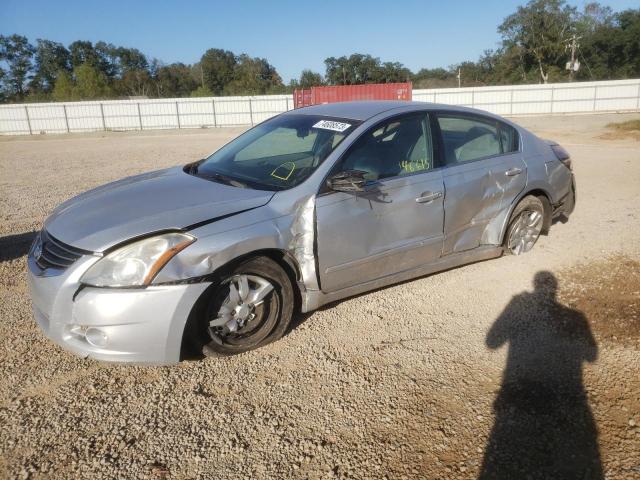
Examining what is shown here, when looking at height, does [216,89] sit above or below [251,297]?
above

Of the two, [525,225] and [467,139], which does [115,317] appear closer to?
[467,139]

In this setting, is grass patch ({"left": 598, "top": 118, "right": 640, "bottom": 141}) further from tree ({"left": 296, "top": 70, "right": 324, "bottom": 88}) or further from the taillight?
tree ({"left": 296, "top": 70, "right": 324, "bottom": 88})

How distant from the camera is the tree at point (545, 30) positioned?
211ft

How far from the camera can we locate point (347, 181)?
350cm

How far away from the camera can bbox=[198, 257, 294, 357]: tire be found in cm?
319

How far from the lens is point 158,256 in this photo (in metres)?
2.96

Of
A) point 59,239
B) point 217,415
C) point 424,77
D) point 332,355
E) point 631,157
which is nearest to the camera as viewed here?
point 217,415

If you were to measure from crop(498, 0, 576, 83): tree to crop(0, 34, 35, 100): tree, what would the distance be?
219 feet

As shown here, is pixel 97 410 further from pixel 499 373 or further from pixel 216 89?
pixel 216 89

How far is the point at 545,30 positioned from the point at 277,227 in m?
73.7

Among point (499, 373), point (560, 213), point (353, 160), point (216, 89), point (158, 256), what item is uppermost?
point (216, 89)

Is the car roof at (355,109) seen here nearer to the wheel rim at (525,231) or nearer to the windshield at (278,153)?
the windshield at (278,153)

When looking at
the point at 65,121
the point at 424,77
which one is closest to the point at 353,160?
the point at 65,121

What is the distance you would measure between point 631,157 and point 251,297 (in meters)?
12.1
